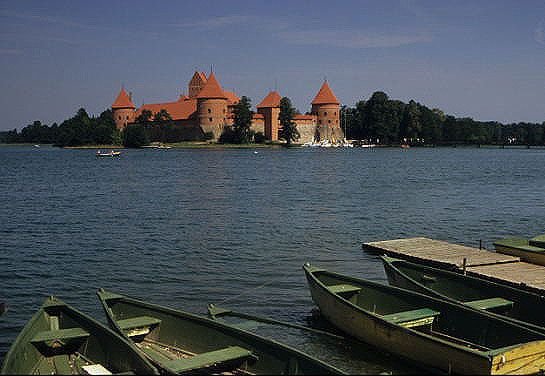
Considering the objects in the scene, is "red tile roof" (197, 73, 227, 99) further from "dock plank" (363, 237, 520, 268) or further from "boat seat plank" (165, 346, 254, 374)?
"boat seat plank" (165, 346, 254, 374)

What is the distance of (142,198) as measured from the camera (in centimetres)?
3928

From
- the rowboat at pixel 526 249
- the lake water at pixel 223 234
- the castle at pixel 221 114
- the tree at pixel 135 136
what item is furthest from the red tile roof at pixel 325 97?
the rowboat at pixel 526 249

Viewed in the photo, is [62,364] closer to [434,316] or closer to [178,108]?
[434,316]

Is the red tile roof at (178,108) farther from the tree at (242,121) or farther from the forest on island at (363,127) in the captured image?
the tree at (242,121)

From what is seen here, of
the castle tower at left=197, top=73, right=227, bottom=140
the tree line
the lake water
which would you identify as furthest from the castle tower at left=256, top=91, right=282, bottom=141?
the lake water

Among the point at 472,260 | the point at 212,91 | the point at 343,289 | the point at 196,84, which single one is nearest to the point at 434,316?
the point at 343,289

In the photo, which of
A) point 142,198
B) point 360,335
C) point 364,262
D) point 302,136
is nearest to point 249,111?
point 302,136

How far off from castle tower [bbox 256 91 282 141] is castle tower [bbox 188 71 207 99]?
960 inches

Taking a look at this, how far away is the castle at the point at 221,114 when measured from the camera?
441ft

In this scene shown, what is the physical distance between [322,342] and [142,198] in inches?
1137

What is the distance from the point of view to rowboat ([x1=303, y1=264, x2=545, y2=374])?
8.51m

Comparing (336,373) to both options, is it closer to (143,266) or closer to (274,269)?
(274,269)

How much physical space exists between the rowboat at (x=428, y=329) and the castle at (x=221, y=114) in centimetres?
12290

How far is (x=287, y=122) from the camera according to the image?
443 ft
